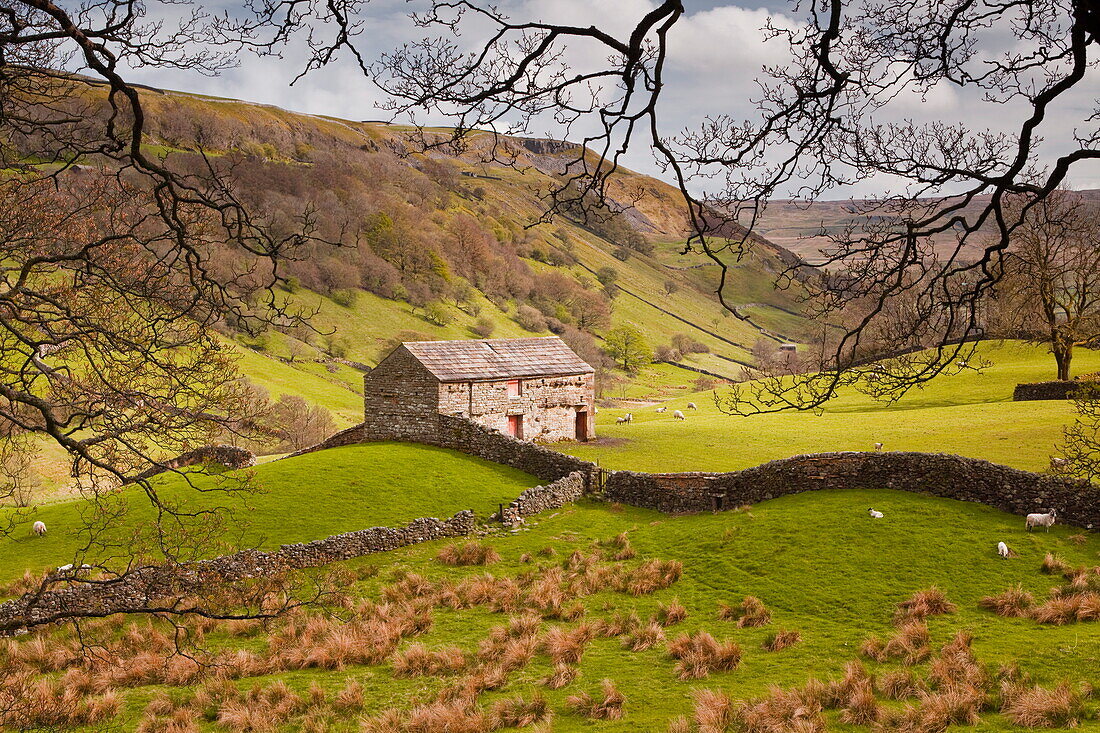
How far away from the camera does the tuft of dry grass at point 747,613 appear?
1520cm

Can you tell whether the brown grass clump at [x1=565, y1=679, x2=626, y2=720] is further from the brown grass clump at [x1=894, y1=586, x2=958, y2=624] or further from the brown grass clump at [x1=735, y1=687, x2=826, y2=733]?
the brown grass clump at [x1=894, y1=586, x2=958, y2=624]

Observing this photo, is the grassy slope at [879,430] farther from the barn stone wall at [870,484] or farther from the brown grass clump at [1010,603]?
the brown grass clump at [1010,603]

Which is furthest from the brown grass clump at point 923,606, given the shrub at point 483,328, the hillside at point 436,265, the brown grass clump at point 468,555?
the shrub at point 483,328

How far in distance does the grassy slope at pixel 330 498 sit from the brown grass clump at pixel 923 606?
41.7 feet

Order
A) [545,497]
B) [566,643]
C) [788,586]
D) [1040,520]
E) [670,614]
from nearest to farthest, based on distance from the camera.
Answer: [566,643]
[670,614]
[788,586]
[1040,520]
[545,497]

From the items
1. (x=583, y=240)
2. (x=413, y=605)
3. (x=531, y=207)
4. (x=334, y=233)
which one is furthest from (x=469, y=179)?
(x=413, y=605)

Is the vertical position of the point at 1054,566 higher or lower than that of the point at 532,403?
lower

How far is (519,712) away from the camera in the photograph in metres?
11.5

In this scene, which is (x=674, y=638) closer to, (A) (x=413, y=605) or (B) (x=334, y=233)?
(A) (x=413, y=605)

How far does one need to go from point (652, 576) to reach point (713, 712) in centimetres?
790

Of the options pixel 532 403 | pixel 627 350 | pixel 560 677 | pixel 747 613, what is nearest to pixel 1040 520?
pixel 747 613

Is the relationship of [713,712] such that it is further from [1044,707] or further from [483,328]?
[483,328]

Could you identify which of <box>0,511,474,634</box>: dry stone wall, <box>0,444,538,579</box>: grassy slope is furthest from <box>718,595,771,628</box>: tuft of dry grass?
<box>0,444,538,579</box>: grassy slope

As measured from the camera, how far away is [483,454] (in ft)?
97.0
